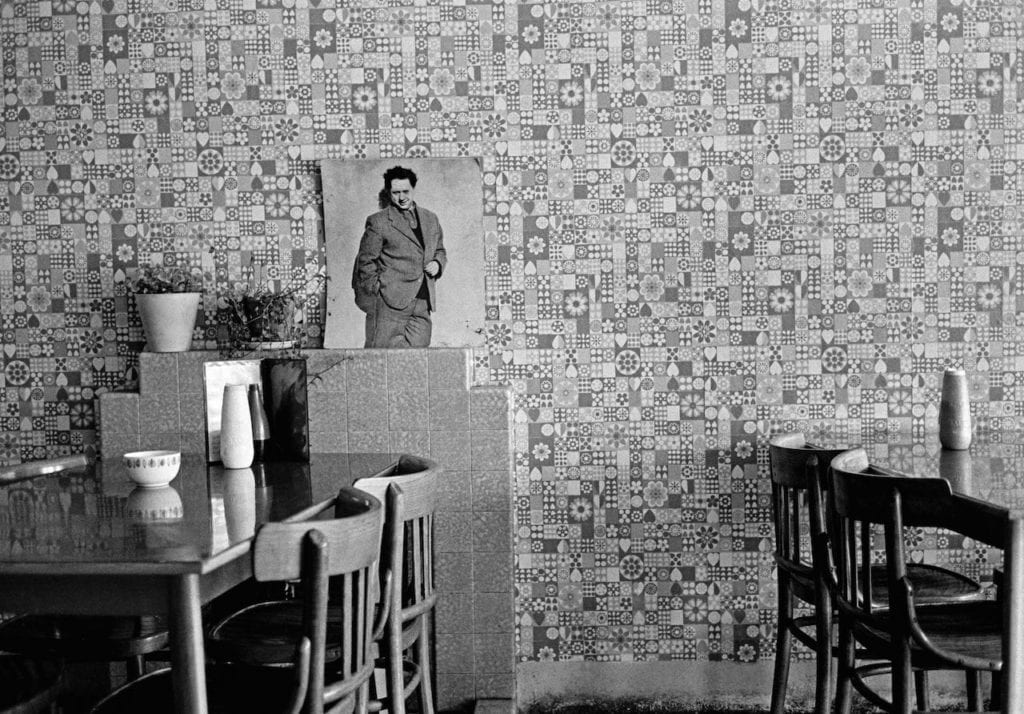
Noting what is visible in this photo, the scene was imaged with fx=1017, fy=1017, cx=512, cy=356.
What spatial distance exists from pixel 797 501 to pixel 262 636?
1.66 m

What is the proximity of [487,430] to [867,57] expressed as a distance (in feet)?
6.63

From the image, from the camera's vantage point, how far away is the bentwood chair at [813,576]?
306cm

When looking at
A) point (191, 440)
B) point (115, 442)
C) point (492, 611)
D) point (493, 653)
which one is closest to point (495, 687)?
point (493, 653)

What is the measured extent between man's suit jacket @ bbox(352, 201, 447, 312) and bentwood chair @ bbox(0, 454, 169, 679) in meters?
1.46

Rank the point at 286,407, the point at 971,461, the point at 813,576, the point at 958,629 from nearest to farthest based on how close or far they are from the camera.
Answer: the point at 958,629 < the point at 813,576 < the point at 971,461 < the point at 286,407

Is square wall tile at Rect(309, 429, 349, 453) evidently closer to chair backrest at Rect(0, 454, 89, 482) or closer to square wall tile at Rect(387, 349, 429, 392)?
square wall tile at Rect(387, 349, 429, 392)

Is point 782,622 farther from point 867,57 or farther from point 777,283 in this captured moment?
point 867,57

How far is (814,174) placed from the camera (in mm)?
3885

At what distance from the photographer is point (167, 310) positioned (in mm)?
3852

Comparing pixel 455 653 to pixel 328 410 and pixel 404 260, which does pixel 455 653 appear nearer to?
pixel 328 410

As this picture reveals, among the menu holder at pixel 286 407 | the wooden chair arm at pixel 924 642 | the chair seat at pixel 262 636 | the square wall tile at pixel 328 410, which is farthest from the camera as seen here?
the square wall tile at pixel 328 410

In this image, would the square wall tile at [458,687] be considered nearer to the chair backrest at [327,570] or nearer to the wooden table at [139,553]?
the wooden table at [139,553]

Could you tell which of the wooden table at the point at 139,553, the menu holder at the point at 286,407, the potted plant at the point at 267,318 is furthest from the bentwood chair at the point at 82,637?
the potted plant at the point at 267,318

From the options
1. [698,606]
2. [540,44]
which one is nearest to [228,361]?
[540,44]
